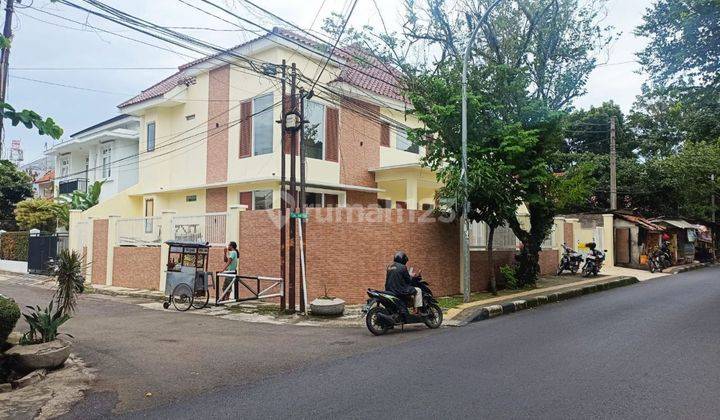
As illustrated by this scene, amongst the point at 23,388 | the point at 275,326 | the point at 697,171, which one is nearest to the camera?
the point at 23,388

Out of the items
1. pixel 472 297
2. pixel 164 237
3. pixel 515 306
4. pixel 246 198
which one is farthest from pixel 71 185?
pixel 515 306

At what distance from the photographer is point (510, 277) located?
50.9ft

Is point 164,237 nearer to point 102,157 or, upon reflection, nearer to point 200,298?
point 200,298

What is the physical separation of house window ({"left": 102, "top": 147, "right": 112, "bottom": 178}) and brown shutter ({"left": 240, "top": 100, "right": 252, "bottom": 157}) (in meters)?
12.5

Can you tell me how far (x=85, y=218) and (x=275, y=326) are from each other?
14007mm

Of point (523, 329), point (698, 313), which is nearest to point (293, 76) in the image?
point (523, 329)

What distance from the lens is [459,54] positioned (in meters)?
16.1

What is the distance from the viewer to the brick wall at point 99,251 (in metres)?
18.9

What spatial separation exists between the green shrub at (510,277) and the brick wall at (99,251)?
47.6 feet

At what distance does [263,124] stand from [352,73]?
14.4ft

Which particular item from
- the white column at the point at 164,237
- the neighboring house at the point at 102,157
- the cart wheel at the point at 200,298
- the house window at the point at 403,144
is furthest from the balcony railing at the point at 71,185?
the cart wheel at the point at 200,298

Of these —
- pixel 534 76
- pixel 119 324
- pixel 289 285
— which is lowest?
pixel 119 324

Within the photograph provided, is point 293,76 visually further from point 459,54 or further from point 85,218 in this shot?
point 85,218

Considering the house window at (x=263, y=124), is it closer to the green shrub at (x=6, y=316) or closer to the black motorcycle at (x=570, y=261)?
the green shrub at (x=6, y=316)
